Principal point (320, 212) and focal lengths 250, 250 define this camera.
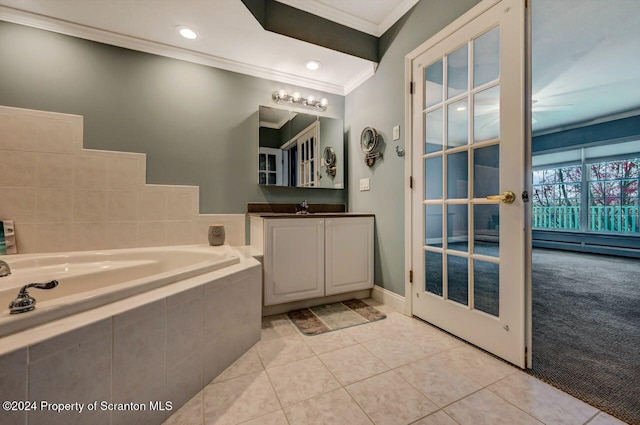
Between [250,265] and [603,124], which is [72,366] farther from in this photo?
[603,124]

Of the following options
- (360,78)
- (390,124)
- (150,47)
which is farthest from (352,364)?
(150,47)

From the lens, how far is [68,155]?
1.96m

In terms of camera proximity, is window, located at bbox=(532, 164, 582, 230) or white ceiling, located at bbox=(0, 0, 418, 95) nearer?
white ceiling, located at bbox=(0, 0, 418, 95)

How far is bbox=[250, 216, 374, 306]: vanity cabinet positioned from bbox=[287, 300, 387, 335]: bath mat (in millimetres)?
128

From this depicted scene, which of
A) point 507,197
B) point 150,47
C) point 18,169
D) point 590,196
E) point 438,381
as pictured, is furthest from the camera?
point 590,196

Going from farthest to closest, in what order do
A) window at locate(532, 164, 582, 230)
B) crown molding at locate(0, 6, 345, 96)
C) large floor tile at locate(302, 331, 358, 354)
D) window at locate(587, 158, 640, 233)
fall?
window at locate(532, 164, 582, 230), window at locate(587, 158, 640, 233), crown molding at locate(0, 6, 345, 96), large floor tile at locate(302, 331, 358, 354)

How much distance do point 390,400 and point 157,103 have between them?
110 inches

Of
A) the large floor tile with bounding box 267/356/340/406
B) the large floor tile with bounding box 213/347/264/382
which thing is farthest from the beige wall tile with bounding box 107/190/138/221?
the large floor tile with bounding box 267/356/340/406

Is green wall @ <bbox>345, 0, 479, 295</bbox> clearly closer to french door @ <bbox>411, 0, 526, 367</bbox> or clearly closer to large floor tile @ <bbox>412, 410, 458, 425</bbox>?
french door @ <bbox>411, 0, 526, 367</bbox>

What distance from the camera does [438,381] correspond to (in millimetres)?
1288

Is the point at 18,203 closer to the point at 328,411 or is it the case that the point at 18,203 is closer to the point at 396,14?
the point at 328,411

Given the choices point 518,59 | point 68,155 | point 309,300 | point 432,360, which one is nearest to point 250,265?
point 309,300

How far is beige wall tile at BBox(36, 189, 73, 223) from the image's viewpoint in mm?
1889

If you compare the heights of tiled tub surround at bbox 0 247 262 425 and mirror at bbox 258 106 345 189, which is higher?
mirror at bbox 258 106 345 189
